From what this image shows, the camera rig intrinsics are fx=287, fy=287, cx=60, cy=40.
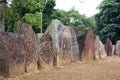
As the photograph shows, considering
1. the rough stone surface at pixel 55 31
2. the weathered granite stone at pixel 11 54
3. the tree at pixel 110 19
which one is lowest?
the weathered granite stone at pixel 11 54

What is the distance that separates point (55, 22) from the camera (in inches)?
425

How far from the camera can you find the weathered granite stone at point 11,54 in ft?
24.1

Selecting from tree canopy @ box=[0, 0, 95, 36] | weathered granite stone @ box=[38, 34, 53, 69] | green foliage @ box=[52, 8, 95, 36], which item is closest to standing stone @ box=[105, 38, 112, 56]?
tree canopy @ box=[0, 0, 95, 36]

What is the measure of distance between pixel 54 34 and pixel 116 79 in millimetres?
3910

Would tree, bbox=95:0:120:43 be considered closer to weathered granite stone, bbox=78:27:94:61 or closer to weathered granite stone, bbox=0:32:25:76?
weathered granite stone, bbox=78:27:94:61

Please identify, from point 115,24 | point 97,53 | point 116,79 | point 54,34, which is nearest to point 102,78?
point 116,79

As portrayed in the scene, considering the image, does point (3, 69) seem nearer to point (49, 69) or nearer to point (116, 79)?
point (49, 69)

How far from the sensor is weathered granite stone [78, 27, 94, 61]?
12.4 metres

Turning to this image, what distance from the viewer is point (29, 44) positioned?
8.55 meters

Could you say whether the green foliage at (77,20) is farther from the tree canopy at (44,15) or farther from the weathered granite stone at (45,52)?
the weathered granite stone at (45,52)

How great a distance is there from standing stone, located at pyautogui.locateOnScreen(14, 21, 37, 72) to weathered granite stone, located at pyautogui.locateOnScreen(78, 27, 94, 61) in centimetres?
388

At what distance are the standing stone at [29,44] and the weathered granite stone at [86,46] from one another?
153 inches

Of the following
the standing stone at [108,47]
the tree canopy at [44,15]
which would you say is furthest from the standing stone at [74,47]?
the tree canopy at [44,15]

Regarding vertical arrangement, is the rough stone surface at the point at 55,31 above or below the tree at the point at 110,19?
below
